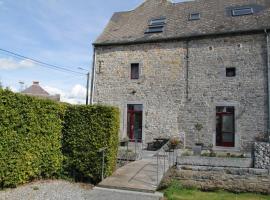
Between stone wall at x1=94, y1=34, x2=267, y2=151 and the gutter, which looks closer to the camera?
stone wall at x1=94, y1=34, x2=267, y2=151

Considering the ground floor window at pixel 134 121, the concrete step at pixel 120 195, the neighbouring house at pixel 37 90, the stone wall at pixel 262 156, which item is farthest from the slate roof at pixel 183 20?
the neighbouring house at pixel 37 90

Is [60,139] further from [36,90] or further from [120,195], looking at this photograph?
[36,90]

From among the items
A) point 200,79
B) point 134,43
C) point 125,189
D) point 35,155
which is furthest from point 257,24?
point 35,155

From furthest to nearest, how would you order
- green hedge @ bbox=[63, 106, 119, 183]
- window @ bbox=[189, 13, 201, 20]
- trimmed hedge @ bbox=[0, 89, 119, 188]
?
1. window @ bbox=[189, 13, 201, 20]
2. green hedge @ bbox=[63, 106, 119, 183]
3. trimmed hedge @ bbox=[0, 89, 119, 188]

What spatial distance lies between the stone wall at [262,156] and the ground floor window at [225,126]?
5256mm

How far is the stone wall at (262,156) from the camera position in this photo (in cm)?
822

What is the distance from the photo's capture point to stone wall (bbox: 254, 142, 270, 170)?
8220 mm

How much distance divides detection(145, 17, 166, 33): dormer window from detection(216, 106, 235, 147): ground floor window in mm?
5589

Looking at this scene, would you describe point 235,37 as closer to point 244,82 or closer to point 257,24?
point 257,24

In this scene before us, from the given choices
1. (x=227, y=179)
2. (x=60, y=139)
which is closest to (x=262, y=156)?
(x=227, y=179)

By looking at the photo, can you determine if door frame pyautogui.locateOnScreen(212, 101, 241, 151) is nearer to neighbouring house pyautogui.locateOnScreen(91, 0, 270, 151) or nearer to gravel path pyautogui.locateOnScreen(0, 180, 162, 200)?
neighbouring house pyautogui.locateOnScreen(91, 0, 270, 151)

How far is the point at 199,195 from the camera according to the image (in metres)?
7.32

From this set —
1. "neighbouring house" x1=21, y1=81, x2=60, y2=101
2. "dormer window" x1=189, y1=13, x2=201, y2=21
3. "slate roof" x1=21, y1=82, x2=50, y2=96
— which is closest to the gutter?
"dormer window" x1=189, y1=13, x2=201, y2=21

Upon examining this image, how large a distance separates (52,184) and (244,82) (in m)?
10.2
